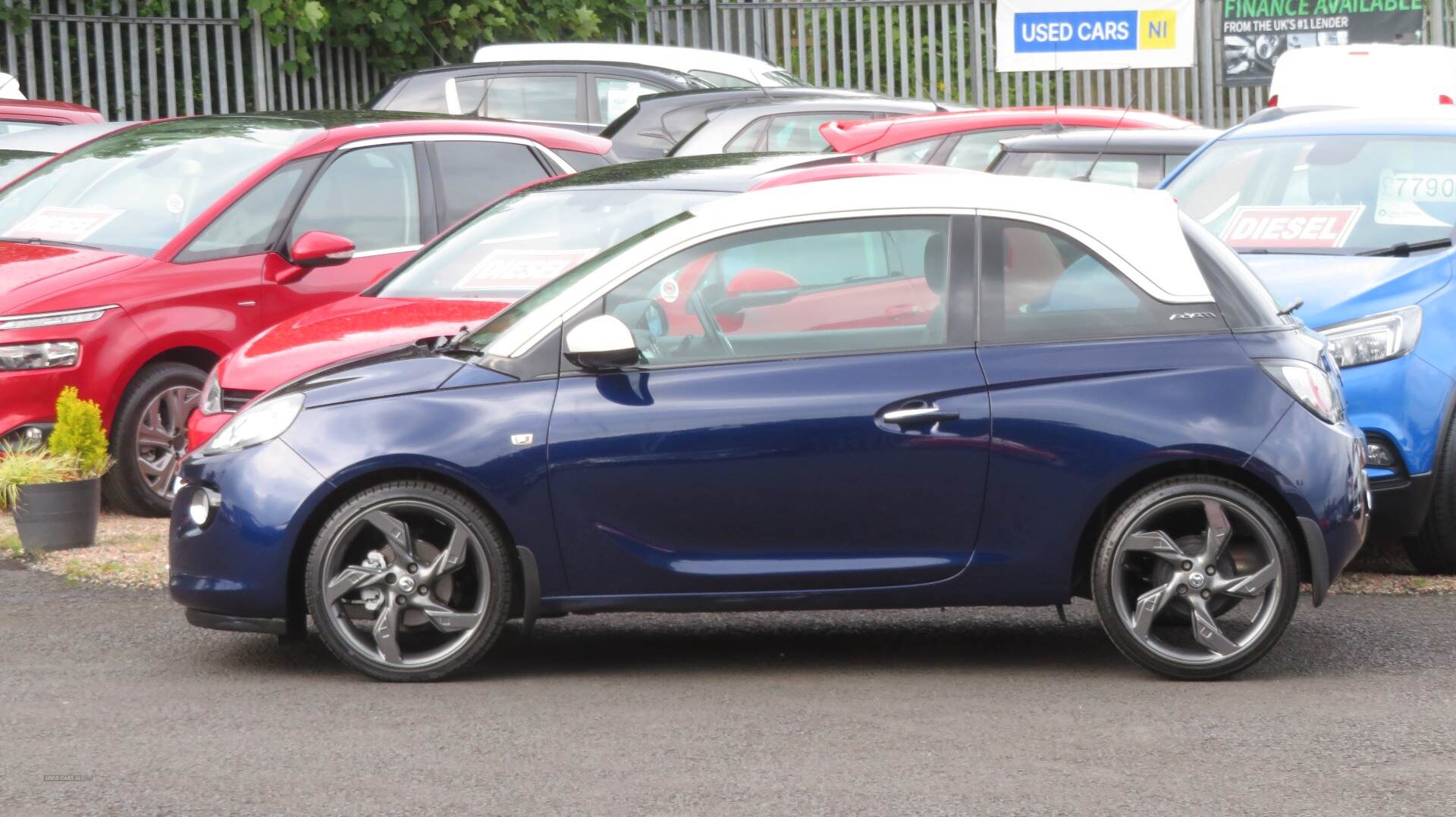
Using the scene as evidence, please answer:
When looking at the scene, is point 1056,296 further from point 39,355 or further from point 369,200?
point 39,355

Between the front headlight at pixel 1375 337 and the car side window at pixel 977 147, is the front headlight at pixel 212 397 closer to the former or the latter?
the front headlight at pixel 1375 337

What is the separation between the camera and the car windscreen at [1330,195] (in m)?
8.32

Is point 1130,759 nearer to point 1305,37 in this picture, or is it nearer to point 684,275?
point 684,275

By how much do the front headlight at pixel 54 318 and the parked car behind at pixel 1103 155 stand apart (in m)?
5.08

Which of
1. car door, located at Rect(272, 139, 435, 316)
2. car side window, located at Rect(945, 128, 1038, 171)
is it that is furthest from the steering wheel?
car side window, located at Rect(945, 128, 1038, 171)

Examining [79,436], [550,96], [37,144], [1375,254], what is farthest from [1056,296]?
[550,96]

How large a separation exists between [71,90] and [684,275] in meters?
14.5

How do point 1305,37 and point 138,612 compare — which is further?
point 1305,37

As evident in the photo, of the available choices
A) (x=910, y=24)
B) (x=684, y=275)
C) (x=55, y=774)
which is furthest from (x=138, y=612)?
(x=910, y=24)

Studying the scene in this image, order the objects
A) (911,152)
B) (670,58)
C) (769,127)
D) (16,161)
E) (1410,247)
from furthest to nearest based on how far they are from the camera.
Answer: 1. (670,58)
2. (769,127)
3. (911,152)
4. (16,161)
5. (1410,247)

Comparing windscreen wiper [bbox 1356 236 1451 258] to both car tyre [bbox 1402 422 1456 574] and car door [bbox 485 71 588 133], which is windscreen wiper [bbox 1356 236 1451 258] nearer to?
car tyre [bbox 1402 422 1456 574]

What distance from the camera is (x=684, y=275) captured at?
619 centimetres

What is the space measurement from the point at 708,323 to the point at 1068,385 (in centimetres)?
114

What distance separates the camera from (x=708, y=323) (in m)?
6.14
